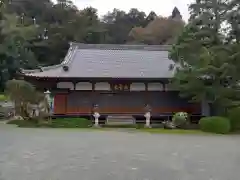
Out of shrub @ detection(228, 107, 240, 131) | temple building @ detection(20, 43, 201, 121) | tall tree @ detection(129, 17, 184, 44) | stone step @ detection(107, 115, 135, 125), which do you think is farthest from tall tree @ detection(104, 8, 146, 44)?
shrub @ detection(228, 107, 240, 131)

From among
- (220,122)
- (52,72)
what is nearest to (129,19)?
(52,72)

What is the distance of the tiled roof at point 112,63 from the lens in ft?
89.4

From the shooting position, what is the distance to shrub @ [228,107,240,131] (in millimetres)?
23406

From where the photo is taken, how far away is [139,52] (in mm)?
31828

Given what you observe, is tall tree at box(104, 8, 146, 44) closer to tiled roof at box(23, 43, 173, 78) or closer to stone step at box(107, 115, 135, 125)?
tiled roof at box(23, 43, 173, 78)

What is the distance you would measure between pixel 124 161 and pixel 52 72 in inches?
698

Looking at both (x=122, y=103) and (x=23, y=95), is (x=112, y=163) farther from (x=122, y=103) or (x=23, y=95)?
(x=122, y=103)

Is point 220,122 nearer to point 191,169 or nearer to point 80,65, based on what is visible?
point 80,65

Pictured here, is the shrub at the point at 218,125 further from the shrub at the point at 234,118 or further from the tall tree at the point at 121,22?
the tall tree at the point at 121,22

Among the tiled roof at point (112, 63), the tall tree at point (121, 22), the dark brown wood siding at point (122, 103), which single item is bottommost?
the dark brown wood siding at point (122, 103)

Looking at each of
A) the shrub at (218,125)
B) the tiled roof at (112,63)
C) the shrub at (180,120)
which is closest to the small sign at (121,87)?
the tiled roof at (112,63)

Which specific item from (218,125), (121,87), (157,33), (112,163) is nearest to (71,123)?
(121,87)

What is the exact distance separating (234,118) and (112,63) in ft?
34.1

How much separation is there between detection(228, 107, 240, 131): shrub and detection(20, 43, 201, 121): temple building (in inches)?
164
